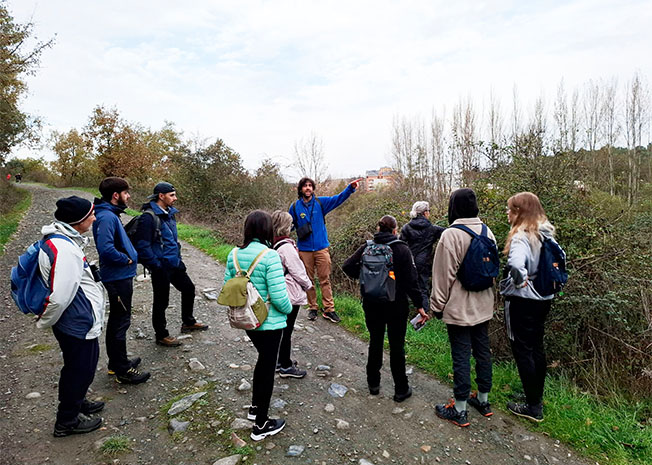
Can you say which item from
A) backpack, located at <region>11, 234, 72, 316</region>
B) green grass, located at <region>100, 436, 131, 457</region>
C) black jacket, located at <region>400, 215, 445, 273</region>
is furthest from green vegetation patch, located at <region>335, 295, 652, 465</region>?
backpack, located at <region>11, 234, 72, 316</region>

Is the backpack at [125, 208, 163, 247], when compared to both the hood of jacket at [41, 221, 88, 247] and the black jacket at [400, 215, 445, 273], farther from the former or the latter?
the black jacket at [400, 215, 445, 273]

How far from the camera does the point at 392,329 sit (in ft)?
12.2

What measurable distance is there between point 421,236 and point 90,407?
4.98 metres

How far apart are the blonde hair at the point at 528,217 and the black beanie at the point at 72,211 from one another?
3.93m

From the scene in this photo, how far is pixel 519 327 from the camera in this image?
3.48 metres

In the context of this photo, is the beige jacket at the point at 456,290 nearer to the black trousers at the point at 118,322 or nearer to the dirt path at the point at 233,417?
the dirt path at the point at 233,417

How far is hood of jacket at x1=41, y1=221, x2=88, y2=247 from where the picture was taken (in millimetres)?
3045

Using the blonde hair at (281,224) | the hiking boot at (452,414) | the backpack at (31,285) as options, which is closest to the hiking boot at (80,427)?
the backpack at (31,285)

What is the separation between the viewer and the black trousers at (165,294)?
15.7 feet

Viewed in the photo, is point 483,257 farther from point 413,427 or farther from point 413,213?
point 413,213

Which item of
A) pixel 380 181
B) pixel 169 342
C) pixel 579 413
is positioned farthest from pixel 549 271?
pixel 380 181

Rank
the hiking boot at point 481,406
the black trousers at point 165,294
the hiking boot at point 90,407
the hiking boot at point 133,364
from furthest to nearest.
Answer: the black trousers at point 165,294 → the hiking boot at point 133,364 → the hiking boot at point 481,406 → the hiking boot at point 90,407

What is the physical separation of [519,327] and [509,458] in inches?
44.5

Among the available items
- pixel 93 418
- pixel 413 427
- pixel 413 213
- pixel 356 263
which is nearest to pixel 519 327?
pixel 413 427
